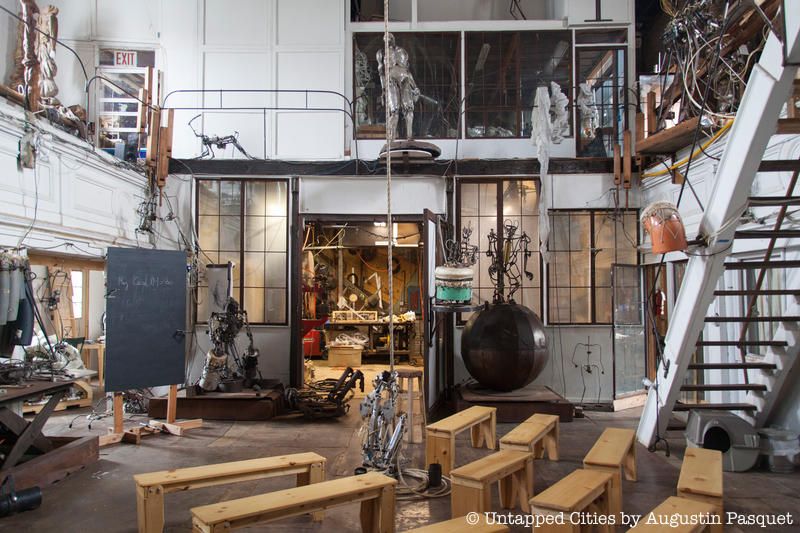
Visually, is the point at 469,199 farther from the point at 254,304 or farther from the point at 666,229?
the point at 666,229

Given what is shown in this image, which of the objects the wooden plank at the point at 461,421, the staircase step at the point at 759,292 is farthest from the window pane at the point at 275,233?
the staircase step at the point at 759,292

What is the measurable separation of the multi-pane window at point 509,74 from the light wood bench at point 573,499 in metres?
6.73

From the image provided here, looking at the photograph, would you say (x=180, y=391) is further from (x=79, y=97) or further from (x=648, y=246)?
(x=648, y=246)

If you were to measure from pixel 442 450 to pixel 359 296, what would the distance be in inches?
379

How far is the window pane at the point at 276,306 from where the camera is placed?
921 cm

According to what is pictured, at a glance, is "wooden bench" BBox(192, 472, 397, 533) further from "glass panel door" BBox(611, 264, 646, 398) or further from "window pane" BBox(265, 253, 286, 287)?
"glass panel door" BBox(611, 264, 646, 398)

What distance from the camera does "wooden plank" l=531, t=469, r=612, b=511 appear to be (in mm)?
3229

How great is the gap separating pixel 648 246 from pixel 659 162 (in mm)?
1286

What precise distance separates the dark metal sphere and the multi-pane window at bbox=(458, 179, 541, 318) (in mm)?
1636

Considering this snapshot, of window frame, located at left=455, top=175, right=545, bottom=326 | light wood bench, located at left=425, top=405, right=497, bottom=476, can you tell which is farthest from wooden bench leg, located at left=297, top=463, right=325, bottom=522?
window frame, located at left=455, top=175, right=545, bottom=326

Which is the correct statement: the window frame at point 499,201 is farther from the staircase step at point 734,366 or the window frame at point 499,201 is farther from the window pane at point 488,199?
the staircase step at point 734,366

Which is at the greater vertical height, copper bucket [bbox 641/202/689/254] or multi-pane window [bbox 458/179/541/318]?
multi-pane window [bbox 458/179/541/318]

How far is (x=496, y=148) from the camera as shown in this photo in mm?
9445

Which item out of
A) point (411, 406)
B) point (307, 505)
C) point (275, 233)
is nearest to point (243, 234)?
point (275, 233)
